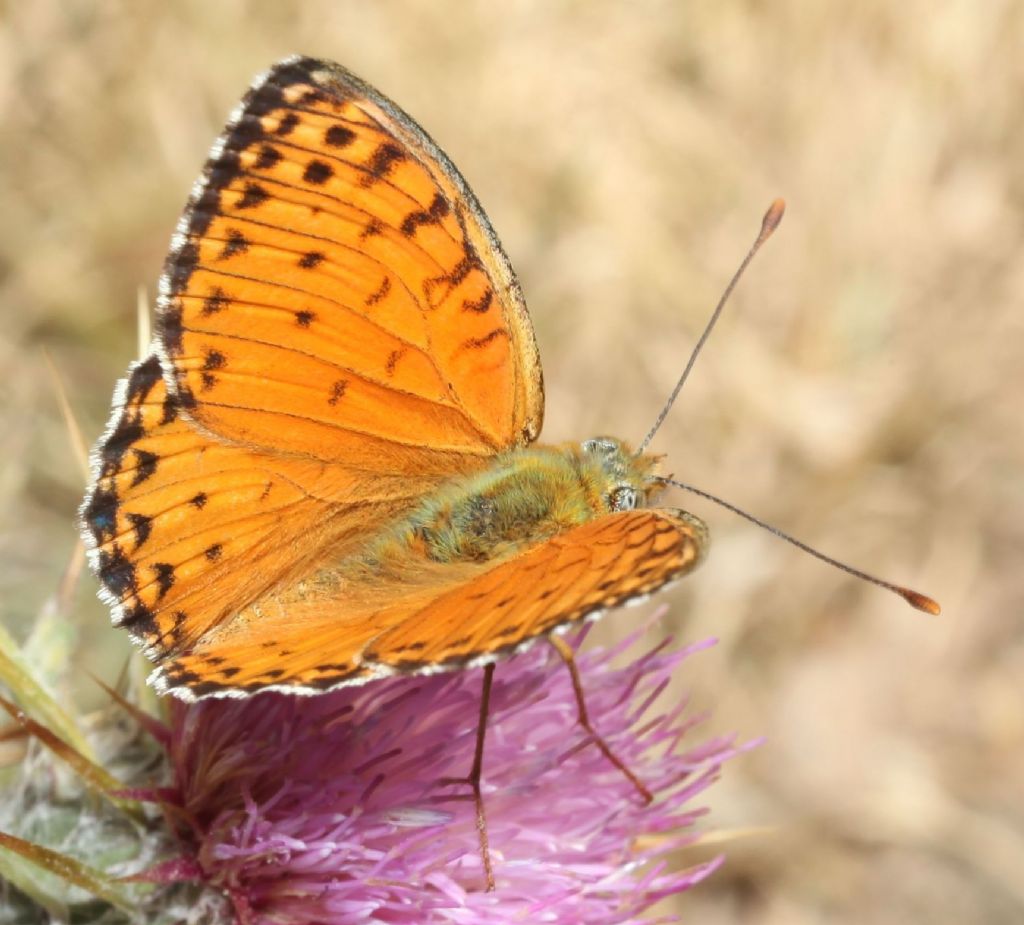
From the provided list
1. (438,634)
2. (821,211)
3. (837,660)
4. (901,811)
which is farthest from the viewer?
(821,211)

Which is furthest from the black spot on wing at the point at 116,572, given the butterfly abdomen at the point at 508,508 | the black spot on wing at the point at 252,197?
the black spot on wing at the point at 252,197

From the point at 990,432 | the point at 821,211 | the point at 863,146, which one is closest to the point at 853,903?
the point at 990,432

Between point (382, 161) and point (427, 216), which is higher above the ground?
point (382, 161)

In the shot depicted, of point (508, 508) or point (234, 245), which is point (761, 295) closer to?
point (508, 508)

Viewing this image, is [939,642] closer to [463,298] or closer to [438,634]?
[463,298]

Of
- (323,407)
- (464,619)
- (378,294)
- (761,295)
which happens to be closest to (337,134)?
(378,294)

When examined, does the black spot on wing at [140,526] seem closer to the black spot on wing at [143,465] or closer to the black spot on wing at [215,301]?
the black spot on wing at [143,465]
